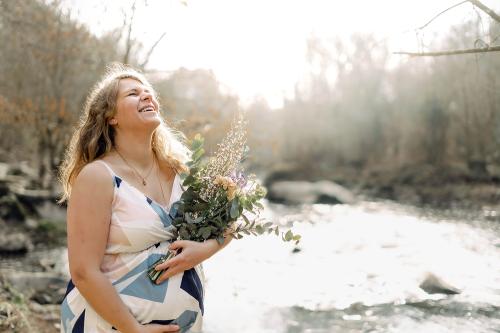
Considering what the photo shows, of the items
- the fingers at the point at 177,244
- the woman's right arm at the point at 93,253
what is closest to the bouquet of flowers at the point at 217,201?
the fingers at the point at 177,244

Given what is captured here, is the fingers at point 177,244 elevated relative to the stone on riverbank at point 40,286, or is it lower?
elevated

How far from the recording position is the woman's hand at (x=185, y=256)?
2.29 meters

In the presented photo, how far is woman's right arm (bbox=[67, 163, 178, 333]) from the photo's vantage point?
2.16m

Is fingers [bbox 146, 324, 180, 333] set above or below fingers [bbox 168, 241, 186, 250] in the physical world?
below

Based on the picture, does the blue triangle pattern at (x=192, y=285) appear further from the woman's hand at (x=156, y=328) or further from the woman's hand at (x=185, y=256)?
the woman's hand at (x=156, y=328)

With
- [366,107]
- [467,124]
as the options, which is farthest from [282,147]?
[467,124]

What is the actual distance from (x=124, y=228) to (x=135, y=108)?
572 mm

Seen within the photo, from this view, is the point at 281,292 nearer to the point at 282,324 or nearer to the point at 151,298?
the point at 282,324

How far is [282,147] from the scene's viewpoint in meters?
35.9

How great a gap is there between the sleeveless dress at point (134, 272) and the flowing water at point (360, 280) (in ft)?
12.8

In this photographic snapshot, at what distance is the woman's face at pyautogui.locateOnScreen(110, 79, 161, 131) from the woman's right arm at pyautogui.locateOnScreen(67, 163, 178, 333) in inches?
15.2

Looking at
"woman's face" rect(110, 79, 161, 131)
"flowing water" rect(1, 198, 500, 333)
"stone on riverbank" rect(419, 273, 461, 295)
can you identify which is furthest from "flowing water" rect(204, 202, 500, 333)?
"woman's face" rect(110, 79, 161, 131)

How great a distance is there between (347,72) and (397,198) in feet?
51.4

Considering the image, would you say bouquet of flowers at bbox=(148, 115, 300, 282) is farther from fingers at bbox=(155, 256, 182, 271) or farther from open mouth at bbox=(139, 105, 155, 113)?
open mouth at bbox=(139, 105, 155, 113)
